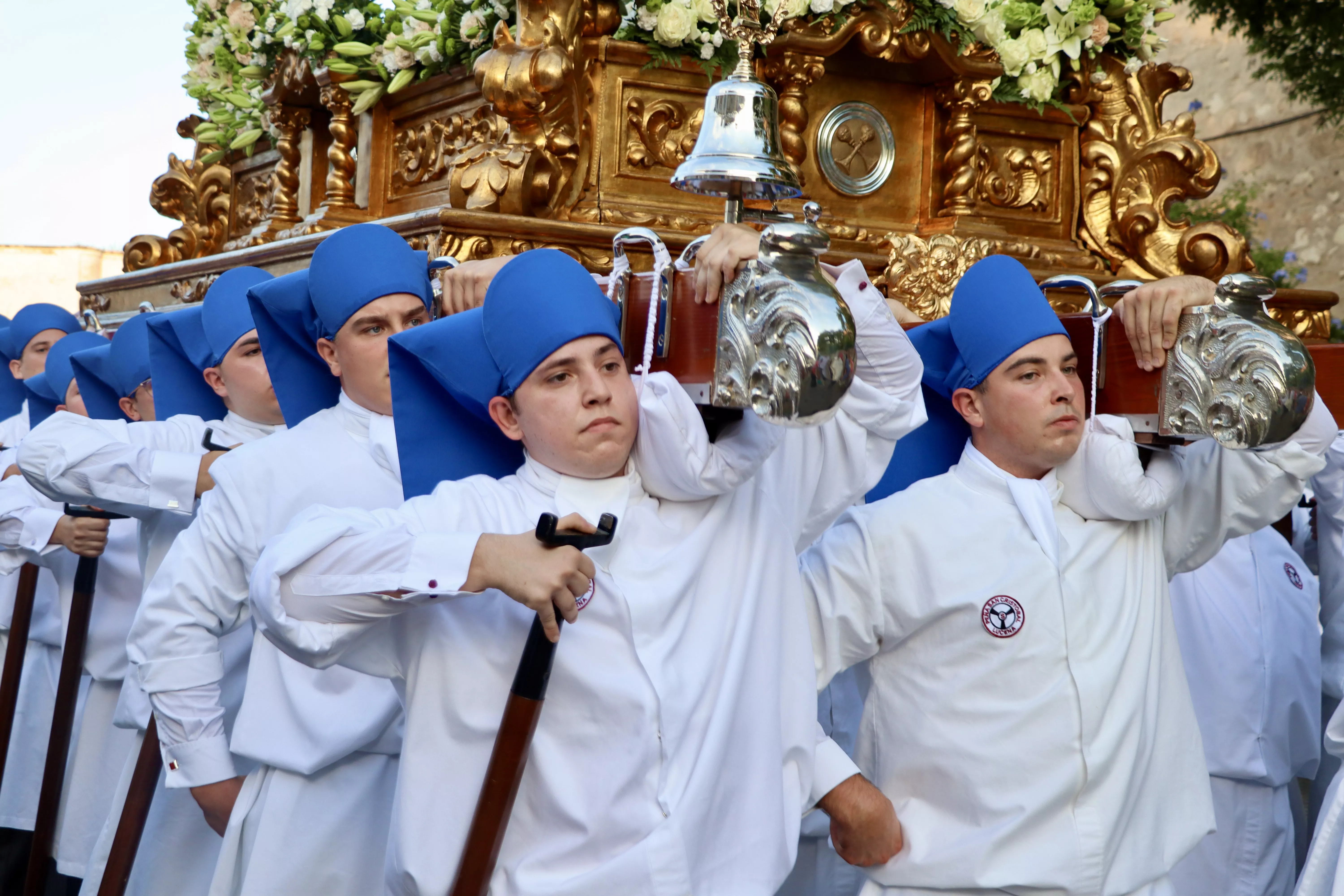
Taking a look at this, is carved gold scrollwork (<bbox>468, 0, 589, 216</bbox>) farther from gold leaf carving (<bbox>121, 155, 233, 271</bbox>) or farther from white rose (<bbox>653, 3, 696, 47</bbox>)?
gold leaf carving (<bbox>121, 155, 233, 271</bbox>)

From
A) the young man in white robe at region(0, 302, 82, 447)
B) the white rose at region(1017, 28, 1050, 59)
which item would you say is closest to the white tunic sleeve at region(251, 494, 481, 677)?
the white rose at region(1017, 28, 1050, 59)

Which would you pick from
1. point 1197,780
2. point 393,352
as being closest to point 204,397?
point 393,352

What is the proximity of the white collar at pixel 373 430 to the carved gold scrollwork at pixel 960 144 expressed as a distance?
2.51 m

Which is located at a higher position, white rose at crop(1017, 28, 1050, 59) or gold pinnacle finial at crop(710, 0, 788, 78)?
white rose at crop(1017, 28, 1050, 59)

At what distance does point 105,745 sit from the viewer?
4645 millimetres

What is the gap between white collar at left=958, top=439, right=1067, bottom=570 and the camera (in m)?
2.78

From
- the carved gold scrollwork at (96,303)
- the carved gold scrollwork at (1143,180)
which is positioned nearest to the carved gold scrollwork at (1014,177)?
the carved gold scrollwork at (1143,180)

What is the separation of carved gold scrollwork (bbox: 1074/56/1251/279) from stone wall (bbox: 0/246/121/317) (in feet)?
47.5

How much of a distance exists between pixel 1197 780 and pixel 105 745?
3462mm

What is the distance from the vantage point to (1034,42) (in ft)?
16.0

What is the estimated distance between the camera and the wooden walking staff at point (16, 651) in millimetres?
5031

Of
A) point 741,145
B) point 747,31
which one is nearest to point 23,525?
point 741,145

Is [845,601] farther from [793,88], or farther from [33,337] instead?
[33,337]

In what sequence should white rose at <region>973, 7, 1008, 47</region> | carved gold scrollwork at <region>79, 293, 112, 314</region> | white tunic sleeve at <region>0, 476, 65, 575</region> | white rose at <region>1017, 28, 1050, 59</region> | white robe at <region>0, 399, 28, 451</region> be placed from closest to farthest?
1. white tunic sleeve at <region>0, 476, 65, 575</region>
2. white rose at <region>973, 7, 1008, 47</region>
3. white rose at <region>1017, 28, 1050, 59</region>
4. white robe at <region>0, 399, 28, 451</region>
5. carved gold scrollwork at <region>79, 293, 112, 314</region>
